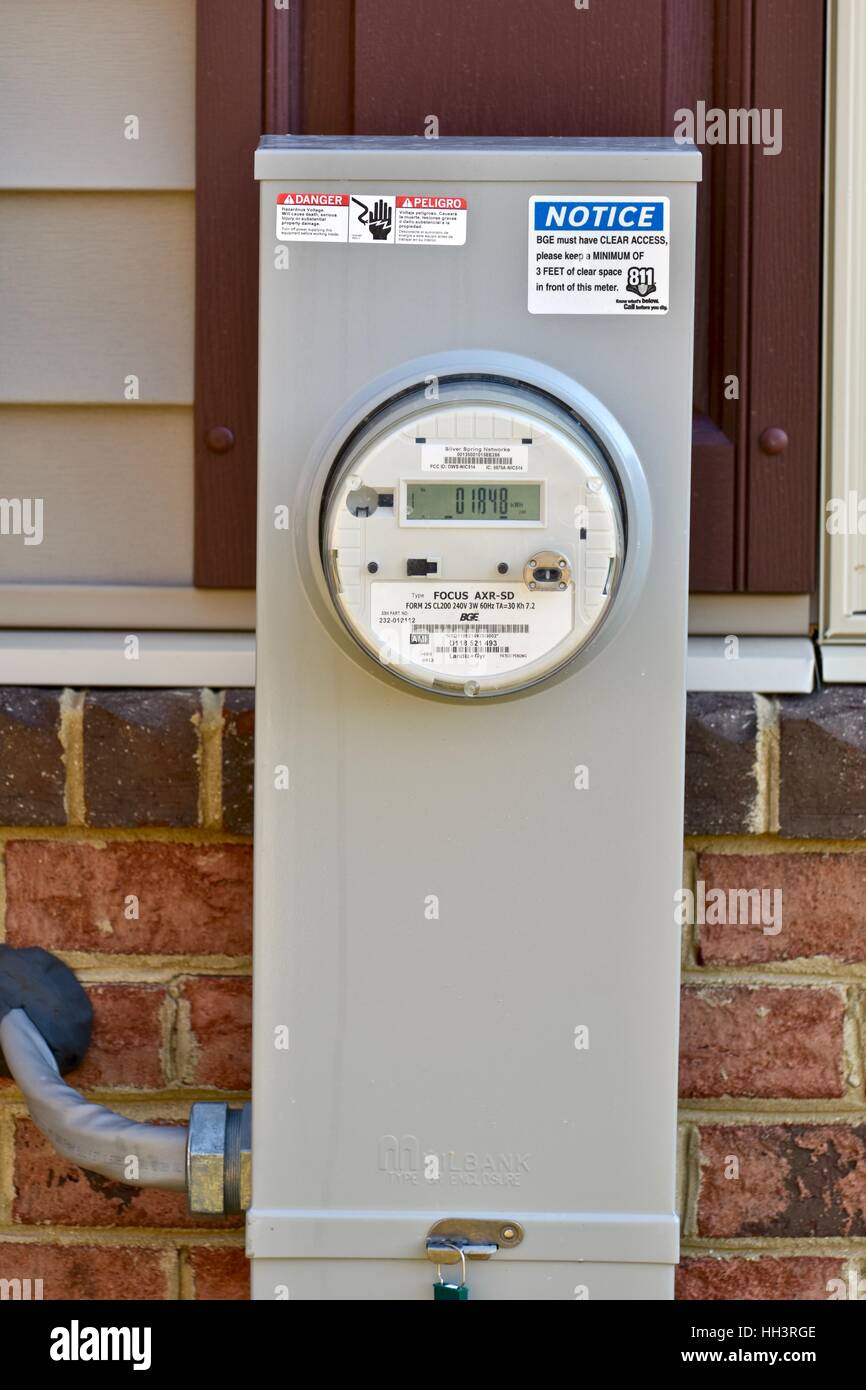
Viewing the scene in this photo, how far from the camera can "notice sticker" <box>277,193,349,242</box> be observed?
2.41 ft

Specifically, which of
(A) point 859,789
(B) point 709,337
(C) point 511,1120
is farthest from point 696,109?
(C) point 511,1120

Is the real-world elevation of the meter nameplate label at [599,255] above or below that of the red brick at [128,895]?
above

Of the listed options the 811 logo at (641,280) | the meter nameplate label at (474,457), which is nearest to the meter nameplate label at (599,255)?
the 811 logo at (641,280)

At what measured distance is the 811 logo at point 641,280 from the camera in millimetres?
742

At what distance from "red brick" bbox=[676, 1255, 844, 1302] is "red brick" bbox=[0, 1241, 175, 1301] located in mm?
430

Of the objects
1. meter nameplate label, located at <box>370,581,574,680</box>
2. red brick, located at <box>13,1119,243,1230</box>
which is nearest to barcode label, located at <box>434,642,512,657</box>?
meter nameplate label, located at <box>370,581,574,680</box>

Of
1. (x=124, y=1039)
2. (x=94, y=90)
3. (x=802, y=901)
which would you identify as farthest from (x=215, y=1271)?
(x=94, y=90)

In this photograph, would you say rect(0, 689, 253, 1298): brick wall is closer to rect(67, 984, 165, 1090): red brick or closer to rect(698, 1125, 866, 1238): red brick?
rect(67, 984, 165, 1090): red brick

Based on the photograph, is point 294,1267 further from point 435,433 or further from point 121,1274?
point 435,433

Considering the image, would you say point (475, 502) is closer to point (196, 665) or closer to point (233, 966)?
point (196, 665)

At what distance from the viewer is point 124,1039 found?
954mm

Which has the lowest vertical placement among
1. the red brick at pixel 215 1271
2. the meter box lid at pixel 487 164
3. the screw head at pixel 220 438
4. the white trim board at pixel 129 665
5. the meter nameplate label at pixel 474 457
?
the red brick at pixel 215 1271

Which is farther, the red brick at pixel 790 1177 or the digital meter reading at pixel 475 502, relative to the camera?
the red brick at pixel 790 1177
